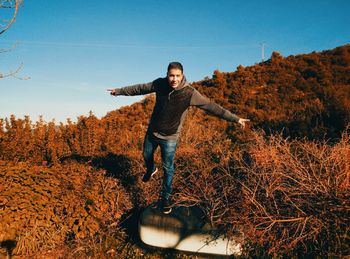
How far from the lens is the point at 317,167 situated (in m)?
3.58

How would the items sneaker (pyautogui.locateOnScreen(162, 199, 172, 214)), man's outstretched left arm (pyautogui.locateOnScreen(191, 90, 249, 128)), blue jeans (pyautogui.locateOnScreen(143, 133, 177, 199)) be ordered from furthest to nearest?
sneaker (pyautogui.locateOnScreen(162, 199, 172, 214))
blue jeans (pyautogui.locateOnScreen(143, 133, 177, 199))
man's outstretched left arm (pyautogui.locateOnScreen(191, 90, 249, 128))

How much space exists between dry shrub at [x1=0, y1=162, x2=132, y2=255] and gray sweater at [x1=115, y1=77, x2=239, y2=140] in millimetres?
1464

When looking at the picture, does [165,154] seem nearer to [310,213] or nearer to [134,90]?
[134,90]

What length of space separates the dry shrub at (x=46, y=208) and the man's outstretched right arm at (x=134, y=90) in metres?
1.54

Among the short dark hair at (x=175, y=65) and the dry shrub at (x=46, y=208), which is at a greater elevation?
the short dark hair at (x=175, y=65)

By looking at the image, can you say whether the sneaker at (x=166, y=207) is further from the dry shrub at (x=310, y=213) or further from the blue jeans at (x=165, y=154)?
the dry shrub at (x=310, y=213)

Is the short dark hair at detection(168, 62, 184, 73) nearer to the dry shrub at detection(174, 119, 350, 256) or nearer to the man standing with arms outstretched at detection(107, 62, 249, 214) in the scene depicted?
the man standing with arms outstretched at detection(107, 62, 249, 214)

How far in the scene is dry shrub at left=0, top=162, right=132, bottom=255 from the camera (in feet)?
10.9

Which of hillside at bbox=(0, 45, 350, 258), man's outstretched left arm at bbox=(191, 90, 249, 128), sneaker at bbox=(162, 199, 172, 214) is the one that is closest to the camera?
hillside at bbox=(0, 45, 350, 258)

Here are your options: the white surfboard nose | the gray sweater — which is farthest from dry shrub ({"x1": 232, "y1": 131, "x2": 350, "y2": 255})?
the gray sweater

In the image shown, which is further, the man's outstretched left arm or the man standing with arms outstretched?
the man's outstretched left arm

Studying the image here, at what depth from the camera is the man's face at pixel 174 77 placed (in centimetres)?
313

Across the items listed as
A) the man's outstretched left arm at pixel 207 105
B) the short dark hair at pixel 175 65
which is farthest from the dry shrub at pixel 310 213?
the short dark hair at pixel 175 65

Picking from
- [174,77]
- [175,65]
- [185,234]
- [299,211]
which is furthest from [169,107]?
[299,211]
